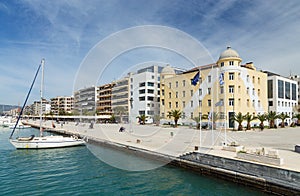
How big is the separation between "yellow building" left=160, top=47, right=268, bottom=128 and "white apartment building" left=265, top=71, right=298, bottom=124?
24.7 ft

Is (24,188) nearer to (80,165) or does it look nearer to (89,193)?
(89,193)

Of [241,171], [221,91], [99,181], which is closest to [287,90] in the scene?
[221,91]

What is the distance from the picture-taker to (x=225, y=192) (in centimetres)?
1183

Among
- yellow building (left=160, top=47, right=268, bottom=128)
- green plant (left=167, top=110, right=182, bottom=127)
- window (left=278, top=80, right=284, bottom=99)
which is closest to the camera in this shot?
green plant (left=167, top=110, right=182, bottom=127)

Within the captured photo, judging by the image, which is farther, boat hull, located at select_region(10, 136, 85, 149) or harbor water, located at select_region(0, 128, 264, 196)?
boat hull, located at select_region(10, 136, 85, 149)

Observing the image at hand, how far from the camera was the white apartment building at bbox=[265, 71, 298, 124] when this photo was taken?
187 feet

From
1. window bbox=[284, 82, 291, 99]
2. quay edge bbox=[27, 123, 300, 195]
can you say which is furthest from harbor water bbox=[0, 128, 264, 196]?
window bbox=[284, 82, 291, 99]

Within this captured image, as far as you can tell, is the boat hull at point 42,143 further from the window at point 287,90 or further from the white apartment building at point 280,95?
the window at point 287,90

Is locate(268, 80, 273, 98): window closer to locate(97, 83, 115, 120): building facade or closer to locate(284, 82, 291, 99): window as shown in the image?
locate(284, 82, 291, 99): window

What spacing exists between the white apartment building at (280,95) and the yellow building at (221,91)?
24.7ft

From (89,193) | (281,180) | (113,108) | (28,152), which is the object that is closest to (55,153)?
(28,152)

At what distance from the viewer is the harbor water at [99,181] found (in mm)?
12234

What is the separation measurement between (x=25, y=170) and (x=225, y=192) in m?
14.2

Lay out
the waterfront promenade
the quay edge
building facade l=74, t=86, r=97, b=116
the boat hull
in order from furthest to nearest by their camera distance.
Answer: building facade l=74, t=86, r=97, b=116, the boat hull, the waterfront promenade, the quay edge
